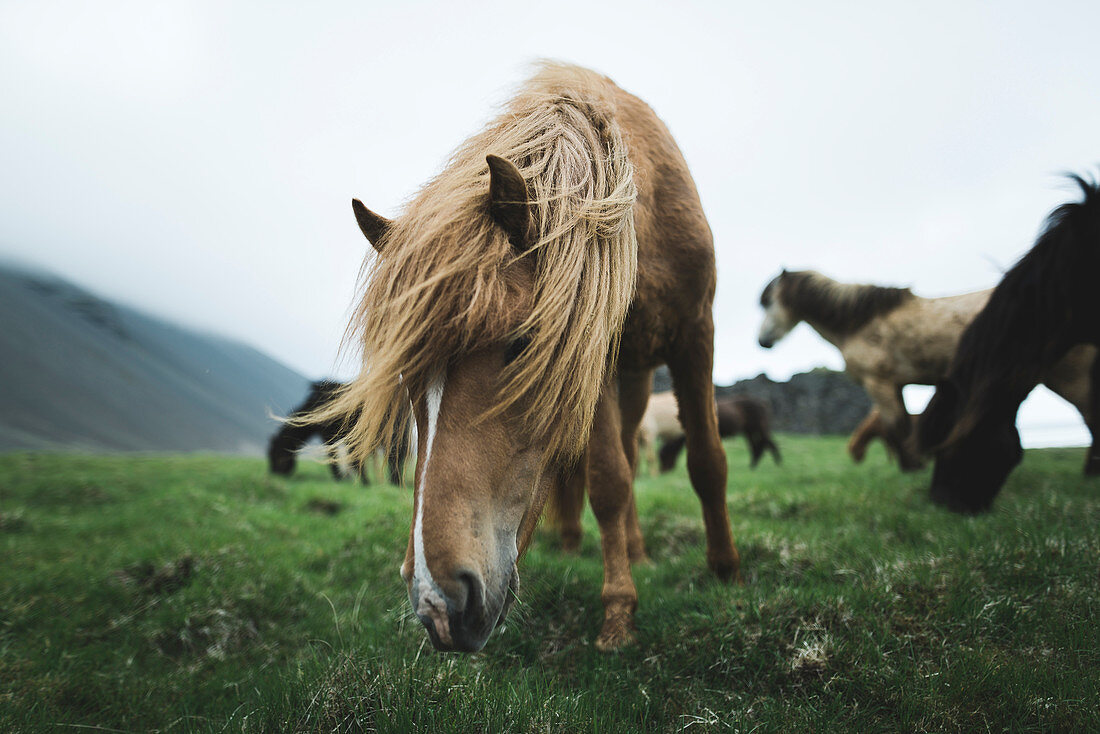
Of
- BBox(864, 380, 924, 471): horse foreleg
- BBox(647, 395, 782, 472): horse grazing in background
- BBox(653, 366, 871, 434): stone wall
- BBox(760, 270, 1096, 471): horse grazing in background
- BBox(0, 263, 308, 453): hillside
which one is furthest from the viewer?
BBox(653, 366, 871, 434): stone wall

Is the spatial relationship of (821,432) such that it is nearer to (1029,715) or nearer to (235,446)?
(235,446)

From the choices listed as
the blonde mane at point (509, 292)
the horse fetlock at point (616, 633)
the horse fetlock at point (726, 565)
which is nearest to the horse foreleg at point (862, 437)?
the horse fetlock at point (726, 565)

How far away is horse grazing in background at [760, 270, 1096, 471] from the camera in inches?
256

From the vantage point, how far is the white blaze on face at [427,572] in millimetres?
1146

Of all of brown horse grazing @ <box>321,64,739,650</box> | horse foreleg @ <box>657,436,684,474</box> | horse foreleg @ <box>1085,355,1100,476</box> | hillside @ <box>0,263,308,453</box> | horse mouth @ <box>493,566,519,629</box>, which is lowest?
hillside @ <box>0,263,308,453</box>

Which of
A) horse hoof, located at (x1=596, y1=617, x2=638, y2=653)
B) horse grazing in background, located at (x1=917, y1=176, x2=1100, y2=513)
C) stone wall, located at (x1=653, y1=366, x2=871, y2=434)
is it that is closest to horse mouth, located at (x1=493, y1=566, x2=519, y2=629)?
horse hoof, located at (x1=596, y1=617, x2=638, y2=653)

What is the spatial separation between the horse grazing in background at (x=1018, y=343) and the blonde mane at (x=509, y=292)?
3510 mm

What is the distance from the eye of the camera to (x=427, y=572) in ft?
3.84

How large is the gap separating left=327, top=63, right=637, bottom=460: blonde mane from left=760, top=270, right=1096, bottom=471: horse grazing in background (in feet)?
19.0

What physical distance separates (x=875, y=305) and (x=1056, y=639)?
21.5 ft

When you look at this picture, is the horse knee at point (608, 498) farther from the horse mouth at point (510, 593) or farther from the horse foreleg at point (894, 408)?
the horse foreleg at point (894, 408)

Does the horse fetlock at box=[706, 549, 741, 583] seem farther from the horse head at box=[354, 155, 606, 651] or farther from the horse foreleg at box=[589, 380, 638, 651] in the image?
the horse head at box=[354, 155, 606, 651]

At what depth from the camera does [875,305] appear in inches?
285

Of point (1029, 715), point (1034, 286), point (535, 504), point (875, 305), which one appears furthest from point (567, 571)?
point (875, 305)
